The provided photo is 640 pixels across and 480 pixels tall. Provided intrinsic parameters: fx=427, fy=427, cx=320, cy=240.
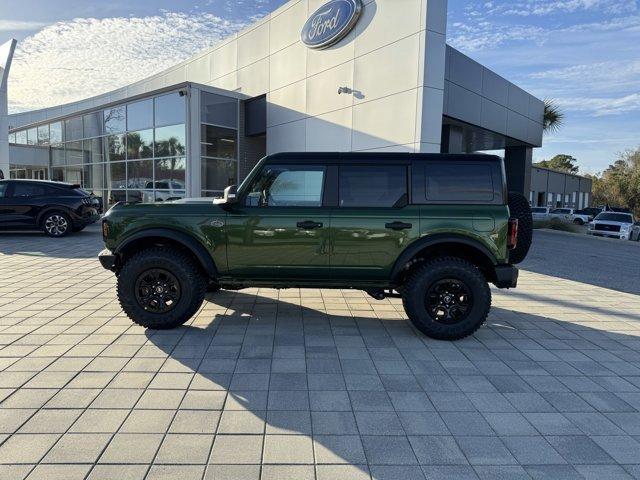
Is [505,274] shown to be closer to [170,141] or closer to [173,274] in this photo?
[173,274]

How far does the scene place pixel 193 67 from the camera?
22.6m

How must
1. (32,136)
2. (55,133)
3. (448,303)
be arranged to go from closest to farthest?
1. (448,303)
2. (55,133)
3. (32,136)

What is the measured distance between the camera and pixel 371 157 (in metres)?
4.70

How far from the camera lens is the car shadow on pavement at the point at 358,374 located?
2.71 m

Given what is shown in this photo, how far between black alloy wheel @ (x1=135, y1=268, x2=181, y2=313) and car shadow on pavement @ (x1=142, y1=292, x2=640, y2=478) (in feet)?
1.00

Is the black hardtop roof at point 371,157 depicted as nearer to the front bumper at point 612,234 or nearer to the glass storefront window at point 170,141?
the glass storefront window at point 170,141

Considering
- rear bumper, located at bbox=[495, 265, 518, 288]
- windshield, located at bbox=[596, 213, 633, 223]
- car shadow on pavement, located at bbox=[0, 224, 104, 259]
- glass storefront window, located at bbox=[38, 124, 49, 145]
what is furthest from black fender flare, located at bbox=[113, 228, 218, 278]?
glass storefront window, located at bbox=[38, 124, 49, 145]

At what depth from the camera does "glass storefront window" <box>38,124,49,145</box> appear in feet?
84.6

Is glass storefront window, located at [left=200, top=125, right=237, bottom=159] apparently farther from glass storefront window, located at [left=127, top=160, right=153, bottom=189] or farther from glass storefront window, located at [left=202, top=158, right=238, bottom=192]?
glass storefront window, located at [left=127, top=160, right=153, bottom=189]

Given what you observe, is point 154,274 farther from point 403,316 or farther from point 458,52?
point 458,52

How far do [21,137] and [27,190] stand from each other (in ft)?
73.5

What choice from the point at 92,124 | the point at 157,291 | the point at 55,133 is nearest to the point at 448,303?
the point at 157,291

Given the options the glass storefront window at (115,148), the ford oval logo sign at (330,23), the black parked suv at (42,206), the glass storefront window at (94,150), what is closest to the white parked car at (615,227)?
the ford oval logo sign at (330,23)

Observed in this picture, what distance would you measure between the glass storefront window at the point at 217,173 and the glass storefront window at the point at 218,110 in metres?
1.53
